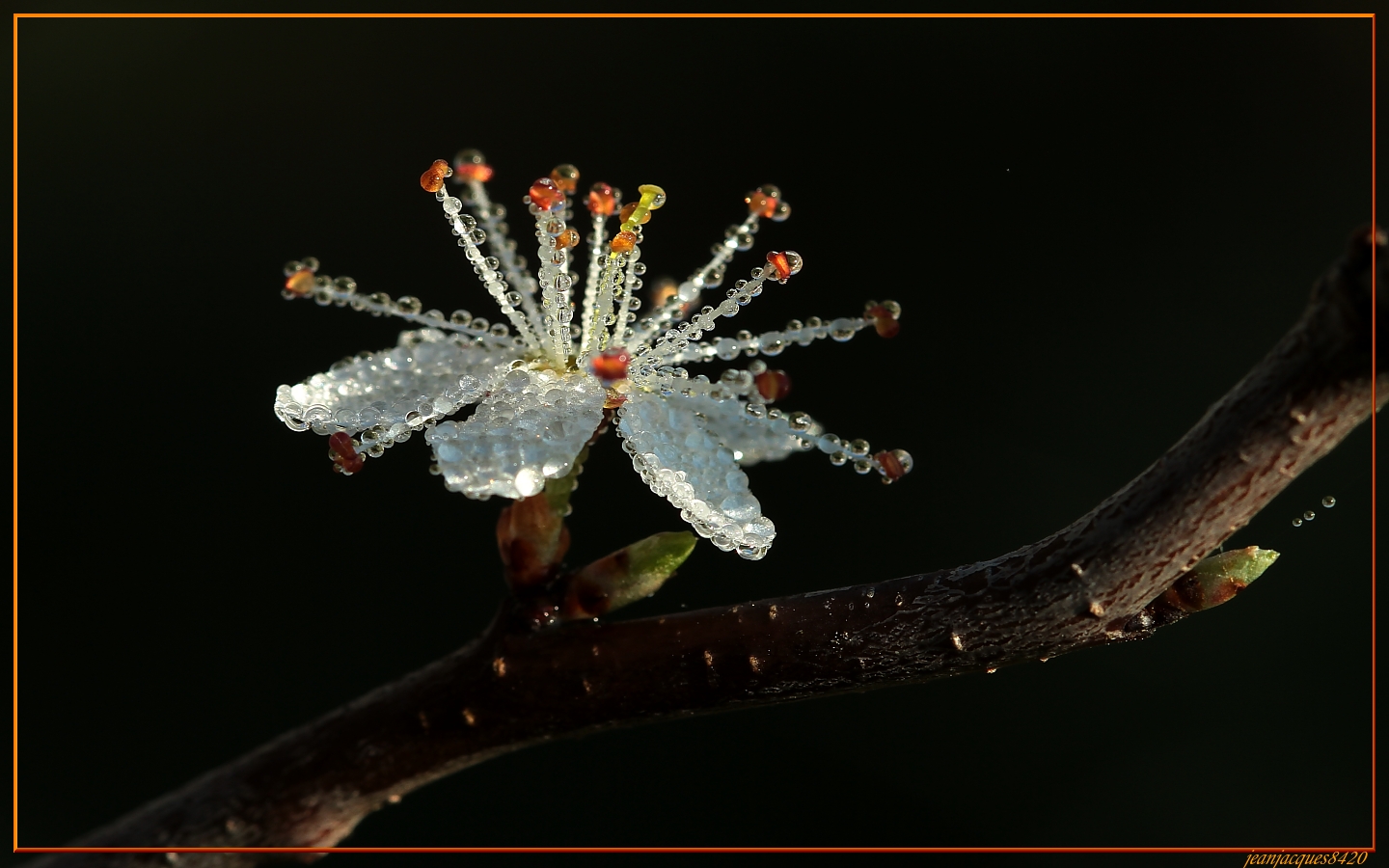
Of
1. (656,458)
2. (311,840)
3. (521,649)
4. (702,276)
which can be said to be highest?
(702,276)

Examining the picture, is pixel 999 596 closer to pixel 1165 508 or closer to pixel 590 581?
pixel 1165 508

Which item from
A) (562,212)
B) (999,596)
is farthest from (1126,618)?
(562,212)

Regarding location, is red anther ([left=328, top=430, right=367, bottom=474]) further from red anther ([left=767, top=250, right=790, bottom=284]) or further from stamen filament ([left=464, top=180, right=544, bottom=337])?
red anther ([left=767, top=250, right=790, bottom=284])

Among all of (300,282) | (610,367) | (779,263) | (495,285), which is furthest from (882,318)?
(300,282)

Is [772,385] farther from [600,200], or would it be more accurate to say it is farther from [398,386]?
[398,386]

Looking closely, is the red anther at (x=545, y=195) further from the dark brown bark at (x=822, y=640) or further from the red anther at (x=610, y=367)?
the dark brown bark at (x=822, y=640)

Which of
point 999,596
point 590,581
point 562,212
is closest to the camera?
point 999,596

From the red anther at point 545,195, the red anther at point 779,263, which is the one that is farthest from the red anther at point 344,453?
the red anther at point 779,263
